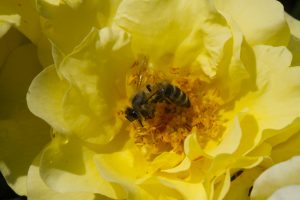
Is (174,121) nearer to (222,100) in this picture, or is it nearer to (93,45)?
(222,100)

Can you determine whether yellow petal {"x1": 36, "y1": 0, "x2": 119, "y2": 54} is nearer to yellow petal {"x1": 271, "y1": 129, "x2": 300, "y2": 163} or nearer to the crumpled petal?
the crumpled petal

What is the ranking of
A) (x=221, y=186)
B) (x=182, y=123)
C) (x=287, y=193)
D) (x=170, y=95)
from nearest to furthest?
(x=287, y=193) → (x=221, y=186) → (x=170, y=95) → (x=182, y=123)

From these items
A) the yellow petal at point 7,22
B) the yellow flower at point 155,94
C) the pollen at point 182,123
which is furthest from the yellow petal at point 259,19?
the yellow petal at point 7,22

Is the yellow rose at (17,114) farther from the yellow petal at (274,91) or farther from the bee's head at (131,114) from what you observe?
the yellow petal at (274,91)

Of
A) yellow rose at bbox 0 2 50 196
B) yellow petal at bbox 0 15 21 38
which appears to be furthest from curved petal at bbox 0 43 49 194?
yellow petal at bbox 0 15 21 38

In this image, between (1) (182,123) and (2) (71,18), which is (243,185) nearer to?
(1) (182,123)

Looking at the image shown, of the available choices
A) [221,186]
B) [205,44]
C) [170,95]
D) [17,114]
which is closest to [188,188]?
[221,186]

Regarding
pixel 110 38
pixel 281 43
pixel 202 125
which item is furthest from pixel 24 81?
pixel 281 43
